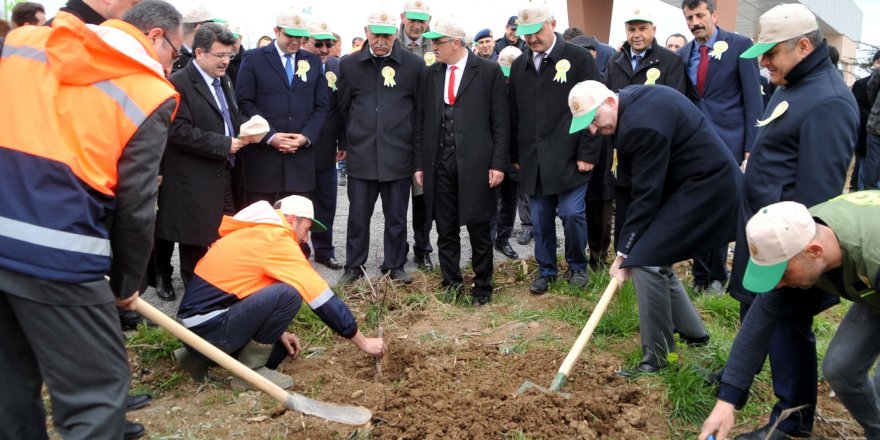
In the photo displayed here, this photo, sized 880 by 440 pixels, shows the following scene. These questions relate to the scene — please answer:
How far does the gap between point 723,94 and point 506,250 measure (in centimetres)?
238

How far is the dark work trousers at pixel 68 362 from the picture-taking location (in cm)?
249

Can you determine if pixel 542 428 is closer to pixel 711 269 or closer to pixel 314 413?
pixel 314 413

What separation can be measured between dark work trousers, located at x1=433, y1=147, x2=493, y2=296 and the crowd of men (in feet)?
0.07

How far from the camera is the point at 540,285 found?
223 inches

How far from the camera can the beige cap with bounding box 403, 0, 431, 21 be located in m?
6.14

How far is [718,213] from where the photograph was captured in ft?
13.1

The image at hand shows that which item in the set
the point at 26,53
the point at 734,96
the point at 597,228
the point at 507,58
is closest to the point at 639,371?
the point at 597,228

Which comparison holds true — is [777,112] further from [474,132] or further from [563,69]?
[474,132]

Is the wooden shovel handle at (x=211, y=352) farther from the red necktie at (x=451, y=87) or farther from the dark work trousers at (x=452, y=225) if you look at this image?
the red necktie at (x=451, y=87)

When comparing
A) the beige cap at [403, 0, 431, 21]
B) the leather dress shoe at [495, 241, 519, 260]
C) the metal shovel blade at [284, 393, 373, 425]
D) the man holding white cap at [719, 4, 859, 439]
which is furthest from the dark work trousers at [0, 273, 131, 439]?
the leather dress shoe at [495, 241, 519, 260]

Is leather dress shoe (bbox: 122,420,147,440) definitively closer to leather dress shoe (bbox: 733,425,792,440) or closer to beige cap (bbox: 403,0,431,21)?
leather dress shoe (bbox: 733,425,792,440)

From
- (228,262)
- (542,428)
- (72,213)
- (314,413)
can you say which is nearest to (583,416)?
(542,428)

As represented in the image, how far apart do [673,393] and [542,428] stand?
838 millimetres

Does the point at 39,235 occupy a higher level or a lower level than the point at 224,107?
higher
